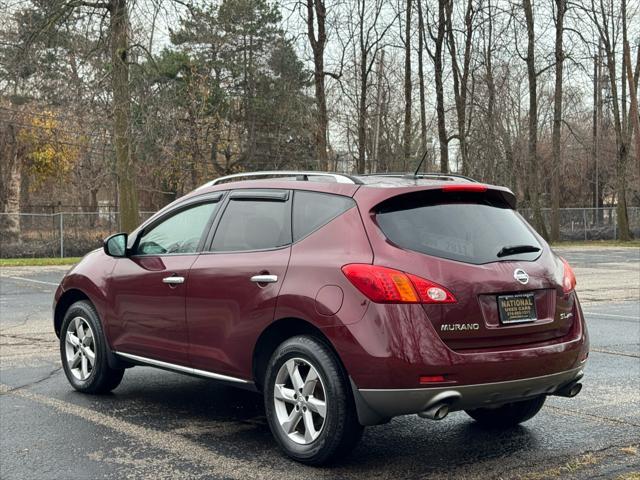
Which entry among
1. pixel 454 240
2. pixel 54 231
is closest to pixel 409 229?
pixel 454 240

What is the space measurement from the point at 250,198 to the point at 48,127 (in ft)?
124

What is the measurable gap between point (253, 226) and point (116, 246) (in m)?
1.47

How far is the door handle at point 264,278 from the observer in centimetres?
500

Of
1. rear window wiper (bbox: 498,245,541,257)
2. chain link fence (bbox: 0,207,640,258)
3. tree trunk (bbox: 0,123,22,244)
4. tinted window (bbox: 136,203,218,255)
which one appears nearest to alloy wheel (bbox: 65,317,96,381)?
tinted window (bbox: 136,203,218,255)

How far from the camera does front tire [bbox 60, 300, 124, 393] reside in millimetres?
6551

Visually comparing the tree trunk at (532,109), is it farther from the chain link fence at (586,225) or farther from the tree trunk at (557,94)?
the chain link fence at (586,225)

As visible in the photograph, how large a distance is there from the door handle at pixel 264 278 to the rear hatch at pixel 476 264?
0.74m

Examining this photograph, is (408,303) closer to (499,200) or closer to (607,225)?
(499,200)

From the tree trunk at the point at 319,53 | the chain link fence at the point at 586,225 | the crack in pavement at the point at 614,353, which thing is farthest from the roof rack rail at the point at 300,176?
the chain link fence at the point at 586,225

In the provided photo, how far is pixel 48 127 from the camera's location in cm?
4059

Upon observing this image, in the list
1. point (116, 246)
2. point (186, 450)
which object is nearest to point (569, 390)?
point (186, 450)

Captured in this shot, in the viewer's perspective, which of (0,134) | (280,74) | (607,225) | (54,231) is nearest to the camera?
(54,231)

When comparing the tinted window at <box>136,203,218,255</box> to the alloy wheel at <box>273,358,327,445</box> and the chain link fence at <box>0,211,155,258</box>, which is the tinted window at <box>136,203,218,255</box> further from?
the chain link fence at <box>0,211,155,258</box>

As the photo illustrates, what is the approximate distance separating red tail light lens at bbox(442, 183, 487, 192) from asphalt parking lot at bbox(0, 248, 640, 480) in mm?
1634
